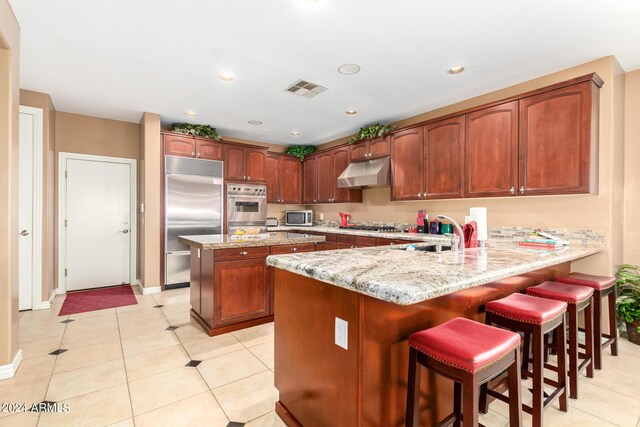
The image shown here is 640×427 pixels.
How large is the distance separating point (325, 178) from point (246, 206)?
155 centimetres

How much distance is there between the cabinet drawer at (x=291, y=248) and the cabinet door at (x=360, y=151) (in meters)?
2.01

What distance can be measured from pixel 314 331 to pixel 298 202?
494 cm

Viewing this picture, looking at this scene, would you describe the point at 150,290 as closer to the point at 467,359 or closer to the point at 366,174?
the point at 366,174

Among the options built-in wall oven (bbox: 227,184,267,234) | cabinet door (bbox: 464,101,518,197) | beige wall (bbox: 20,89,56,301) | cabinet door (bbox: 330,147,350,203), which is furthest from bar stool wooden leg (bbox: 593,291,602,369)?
beige wall (bbox: 20,89,56,301)

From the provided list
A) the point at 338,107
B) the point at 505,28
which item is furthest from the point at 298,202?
the point at 505,28

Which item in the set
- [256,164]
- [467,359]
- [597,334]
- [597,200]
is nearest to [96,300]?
[256,164]

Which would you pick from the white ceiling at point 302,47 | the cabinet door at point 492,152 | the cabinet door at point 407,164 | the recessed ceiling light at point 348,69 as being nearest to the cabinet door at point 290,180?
the white ceiling at point 302,47

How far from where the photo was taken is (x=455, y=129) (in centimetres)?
373

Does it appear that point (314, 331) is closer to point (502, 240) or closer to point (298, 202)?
point (502, 240)

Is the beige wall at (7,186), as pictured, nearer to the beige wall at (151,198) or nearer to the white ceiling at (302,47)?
the white ceiling at (302,47)

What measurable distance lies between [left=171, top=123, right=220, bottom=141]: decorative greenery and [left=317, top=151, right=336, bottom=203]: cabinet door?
1.93 m

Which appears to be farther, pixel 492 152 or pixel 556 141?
pixel 492 152

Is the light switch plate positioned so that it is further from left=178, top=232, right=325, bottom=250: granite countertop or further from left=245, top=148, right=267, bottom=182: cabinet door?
left=245, top=148, right=267, bottom=182: cabinet door

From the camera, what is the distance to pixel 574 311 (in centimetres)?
196
